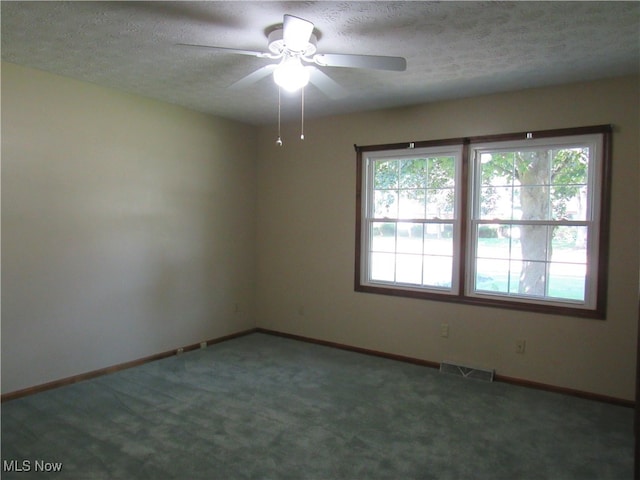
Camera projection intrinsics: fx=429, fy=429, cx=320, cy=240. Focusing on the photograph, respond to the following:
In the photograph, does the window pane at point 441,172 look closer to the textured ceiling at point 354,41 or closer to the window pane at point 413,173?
the window pane at point 413,173

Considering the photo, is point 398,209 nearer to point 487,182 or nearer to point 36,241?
point 487,182

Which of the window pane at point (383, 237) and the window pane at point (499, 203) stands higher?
the window pane at point (499, 203)

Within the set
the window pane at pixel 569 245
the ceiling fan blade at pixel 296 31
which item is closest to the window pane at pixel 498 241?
the window pane at pixel 569 245

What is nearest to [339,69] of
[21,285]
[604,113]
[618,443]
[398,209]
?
[398,209]

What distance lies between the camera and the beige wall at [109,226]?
3.29 metres

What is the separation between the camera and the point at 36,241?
338 cm

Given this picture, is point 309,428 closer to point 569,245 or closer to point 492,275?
point 492,275

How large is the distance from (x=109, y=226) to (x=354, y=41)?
2662 mm

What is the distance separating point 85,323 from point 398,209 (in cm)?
311

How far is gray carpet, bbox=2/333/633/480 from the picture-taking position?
7.99 ft

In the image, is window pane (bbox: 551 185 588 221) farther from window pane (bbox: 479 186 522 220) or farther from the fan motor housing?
the fan motor housing

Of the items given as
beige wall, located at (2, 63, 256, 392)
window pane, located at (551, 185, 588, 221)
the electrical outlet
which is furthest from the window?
beige wall, located at (2, 63, 256, 392)

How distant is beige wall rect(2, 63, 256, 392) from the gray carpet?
1.45 feet

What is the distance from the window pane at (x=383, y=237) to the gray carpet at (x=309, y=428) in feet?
4.09
